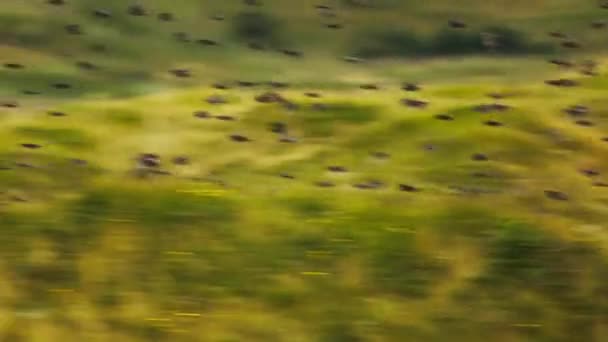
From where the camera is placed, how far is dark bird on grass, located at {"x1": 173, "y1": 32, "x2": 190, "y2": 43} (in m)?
28.5

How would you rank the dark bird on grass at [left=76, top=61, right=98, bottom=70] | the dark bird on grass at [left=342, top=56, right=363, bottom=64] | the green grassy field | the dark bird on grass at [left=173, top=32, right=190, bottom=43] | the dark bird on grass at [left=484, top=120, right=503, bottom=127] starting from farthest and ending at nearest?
the dark bird on grass at [left=173, top=32, right=190, bottom=43] → the dark bird on grass at [left=342, top=56, right=363, bottom=64] → the dark bird on grass at [left=76, top=61, right=98, bottom=70] → the dark bird on grass at [left=484, top=120, right=503, bottom=127] → the green grassy field

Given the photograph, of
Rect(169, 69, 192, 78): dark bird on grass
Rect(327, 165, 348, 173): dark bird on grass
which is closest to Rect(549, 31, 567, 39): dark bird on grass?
Rect(169, 69, 192, 78): dark bird on grass

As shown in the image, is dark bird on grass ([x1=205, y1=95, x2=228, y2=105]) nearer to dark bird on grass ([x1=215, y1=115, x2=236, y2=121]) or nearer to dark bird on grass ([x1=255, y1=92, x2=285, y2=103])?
dark bird on grass ([x1=255, y1=92, x2=285, y2=103])

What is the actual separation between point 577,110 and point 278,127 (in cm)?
545

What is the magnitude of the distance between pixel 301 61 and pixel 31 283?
15419 millimetres

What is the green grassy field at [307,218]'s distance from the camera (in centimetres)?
1201

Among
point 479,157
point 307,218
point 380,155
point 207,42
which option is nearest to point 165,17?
point 207,42

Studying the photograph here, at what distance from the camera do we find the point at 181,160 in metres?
16.4

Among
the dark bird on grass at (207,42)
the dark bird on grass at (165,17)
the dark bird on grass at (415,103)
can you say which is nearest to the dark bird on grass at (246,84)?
the dark bird on grass at (207,42)

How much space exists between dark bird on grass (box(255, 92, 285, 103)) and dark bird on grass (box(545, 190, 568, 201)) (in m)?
6.16

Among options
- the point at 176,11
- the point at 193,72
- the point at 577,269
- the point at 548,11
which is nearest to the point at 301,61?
the point at 193,72

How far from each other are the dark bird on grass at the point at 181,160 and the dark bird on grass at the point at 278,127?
1.99 metres

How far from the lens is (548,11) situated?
103 feet

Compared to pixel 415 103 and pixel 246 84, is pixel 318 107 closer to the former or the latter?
pixel 415 103
